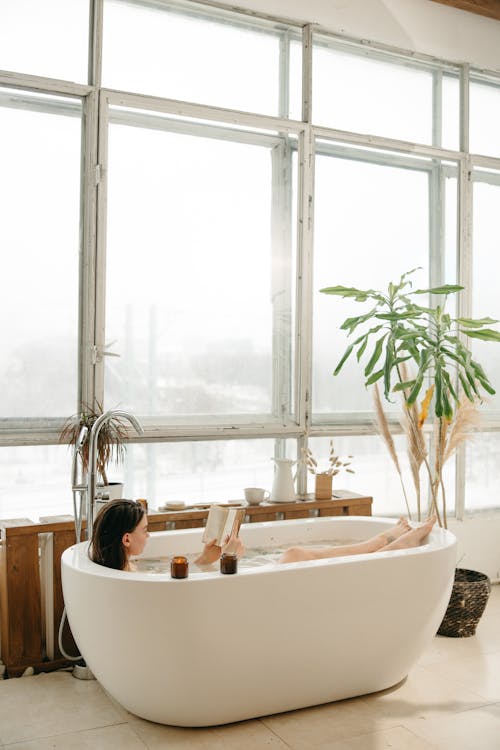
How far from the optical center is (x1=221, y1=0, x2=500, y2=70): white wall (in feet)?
13.5

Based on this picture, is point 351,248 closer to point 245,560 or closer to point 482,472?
point 482,472

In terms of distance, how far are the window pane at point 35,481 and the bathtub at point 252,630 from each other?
72 centimetres

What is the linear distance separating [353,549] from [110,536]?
3.32 feet

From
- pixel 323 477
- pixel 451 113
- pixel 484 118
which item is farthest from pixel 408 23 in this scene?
pixel 323 477

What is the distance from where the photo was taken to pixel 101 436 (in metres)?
3.36

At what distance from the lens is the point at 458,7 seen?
15.0 feet

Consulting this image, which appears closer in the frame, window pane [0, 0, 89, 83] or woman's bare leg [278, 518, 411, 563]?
woman's bare leg [278, 518, 411, 563]

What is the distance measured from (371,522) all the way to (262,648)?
1114mm

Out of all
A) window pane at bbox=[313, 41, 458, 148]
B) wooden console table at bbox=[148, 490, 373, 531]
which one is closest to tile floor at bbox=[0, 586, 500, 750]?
wooden console table at bbox=[148, 490, 373, 531]

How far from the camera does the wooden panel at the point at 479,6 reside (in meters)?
4.52

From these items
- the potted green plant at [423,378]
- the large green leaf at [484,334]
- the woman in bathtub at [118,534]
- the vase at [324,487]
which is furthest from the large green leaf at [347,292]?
the woman in bathtub at [118,534]

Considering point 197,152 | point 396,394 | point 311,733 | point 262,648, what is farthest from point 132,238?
point 311,733

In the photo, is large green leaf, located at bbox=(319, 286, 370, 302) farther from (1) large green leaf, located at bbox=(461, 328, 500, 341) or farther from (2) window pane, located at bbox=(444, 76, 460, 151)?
(2) window pane, located at bbox=(444, 76, 460, 151)

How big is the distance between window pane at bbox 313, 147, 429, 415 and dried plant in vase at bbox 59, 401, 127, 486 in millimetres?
1137
